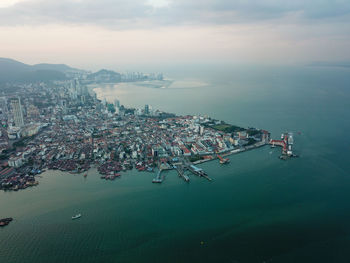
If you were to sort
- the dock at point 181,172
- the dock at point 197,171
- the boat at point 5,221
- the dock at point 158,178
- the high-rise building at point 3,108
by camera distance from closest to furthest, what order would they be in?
the boat at point 5,221 < the dock at point 158,178 < the dock at point 181,172 < the dock at point 197,171 < the high-rise building at point 3,108

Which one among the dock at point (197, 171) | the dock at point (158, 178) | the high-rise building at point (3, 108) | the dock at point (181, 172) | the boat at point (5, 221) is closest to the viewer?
the boat at point (5, 221)

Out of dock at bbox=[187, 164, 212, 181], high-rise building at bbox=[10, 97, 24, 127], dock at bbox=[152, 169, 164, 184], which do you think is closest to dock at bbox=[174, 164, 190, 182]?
dock at bbox=[187, 164, 212, 181]

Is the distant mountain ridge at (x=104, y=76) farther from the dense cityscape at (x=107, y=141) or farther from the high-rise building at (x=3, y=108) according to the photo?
the dense cityscape at (x=107, y=141)

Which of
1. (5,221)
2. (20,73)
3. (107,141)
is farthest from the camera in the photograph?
(20,73)

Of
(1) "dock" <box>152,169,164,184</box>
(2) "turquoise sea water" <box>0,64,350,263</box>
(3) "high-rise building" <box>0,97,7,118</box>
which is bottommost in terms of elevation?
(2) "turquoise sea water" <box>0,64,350,263</box>

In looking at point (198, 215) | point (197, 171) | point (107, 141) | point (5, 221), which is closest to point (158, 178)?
point (197, 171)

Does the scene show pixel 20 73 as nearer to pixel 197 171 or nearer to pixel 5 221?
pixel 5 221

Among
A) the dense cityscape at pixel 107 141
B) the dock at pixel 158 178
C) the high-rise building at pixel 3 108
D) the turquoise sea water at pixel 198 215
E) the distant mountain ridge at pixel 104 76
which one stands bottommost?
the turquoise sea water at pixel 198 215

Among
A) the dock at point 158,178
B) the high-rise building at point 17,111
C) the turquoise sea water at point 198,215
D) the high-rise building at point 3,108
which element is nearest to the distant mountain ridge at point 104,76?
the high-rise building at point 3,108

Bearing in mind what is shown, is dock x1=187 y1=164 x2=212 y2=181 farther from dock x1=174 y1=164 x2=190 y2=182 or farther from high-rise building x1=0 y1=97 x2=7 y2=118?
high-rise building x1=0 y1=97 x2=7 y2=118
